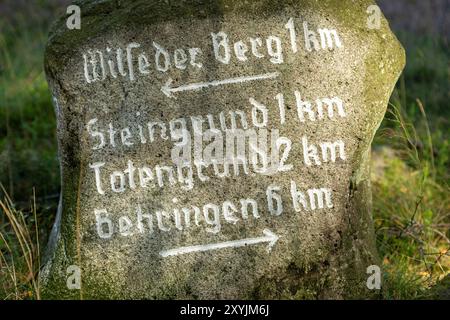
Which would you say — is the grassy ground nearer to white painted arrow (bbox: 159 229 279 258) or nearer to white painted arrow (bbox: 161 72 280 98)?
white painted arrow (bbox: 159 229 279 258)

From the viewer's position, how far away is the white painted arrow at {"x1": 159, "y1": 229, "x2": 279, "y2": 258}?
2689 mm

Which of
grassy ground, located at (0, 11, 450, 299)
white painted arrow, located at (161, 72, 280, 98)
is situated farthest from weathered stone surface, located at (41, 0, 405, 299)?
grassy ground, located at (0, 11, 450, 299)

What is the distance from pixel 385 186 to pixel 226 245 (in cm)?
154

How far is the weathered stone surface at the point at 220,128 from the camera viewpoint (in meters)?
2.71

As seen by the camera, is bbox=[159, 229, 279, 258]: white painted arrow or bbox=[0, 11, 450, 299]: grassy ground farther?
bbox=[0, 11, 450, 299]: grassy ground

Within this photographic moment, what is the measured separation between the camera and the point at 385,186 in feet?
12.8

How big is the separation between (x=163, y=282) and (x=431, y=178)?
2063mm

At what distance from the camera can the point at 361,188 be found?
277cm

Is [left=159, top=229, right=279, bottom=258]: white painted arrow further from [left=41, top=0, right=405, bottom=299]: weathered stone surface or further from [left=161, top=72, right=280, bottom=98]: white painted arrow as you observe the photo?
[left=161, top=72, right=280, bottom=98]: white painted arrow

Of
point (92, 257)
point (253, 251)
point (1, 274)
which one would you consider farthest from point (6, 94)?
point (253, 251)

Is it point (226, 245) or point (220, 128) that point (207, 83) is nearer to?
point (220, 128)

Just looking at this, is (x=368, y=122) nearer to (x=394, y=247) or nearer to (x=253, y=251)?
(x=253, y=251)

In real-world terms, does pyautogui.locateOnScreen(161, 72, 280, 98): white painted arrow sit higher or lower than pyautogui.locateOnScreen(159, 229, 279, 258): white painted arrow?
higher

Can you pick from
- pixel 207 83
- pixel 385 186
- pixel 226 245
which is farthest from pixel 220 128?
pixel 385 186
